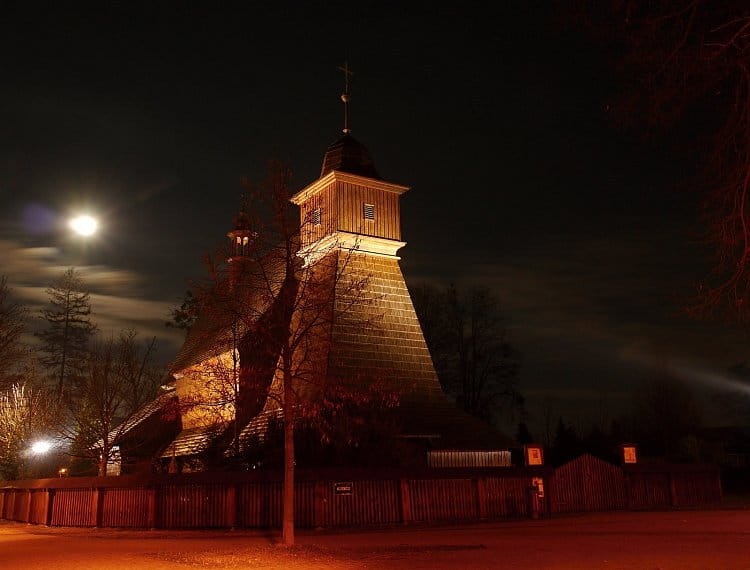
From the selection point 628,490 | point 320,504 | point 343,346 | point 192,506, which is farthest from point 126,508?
point 628,490

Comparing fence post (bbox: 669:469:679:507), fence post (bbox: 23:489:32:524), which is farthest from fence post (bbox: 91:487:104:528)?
fence post (bbox: 669:469:679:507)

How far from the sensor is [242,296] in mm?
18688

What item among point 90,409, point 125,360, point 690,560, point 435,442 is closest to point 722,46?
point 690,560

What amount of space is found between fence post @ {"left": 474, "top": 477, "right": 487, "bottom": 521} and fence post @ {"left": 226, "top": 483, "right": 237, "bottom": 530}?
25.7 feet

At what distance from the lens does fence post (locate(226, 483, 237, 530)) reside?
2167cm

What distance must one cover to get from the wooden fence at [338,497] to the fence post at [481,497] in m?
0.03

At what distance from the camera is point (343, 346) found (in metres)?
31.6

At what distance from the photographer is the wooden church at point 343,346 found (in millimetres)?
18328

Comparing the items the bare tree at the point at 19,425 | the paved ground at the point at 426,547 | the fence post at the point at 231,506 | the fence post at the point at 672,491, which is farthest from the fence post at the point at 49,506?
the fence post at the point at 672,491

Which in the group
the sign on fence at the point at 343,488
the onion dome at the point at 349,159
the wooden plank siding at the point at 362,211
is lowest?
the sign on fence at the point at 343,488

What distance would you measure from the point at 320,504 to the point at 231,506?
2.68 metres

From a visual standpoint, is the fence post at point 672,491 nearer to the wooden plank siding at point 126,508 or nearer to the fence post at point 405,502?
the fence post at point 405,502

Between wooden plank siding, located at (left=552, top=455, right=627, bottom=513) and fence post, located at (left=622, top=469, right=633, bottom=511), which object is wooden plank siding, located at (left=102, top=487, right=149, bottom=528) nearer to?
wooden plank siding, located at (left=552, top=455, right=627, bottom=513)

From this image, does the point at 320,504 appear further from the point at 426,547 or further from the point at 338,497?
the point at 426,547
